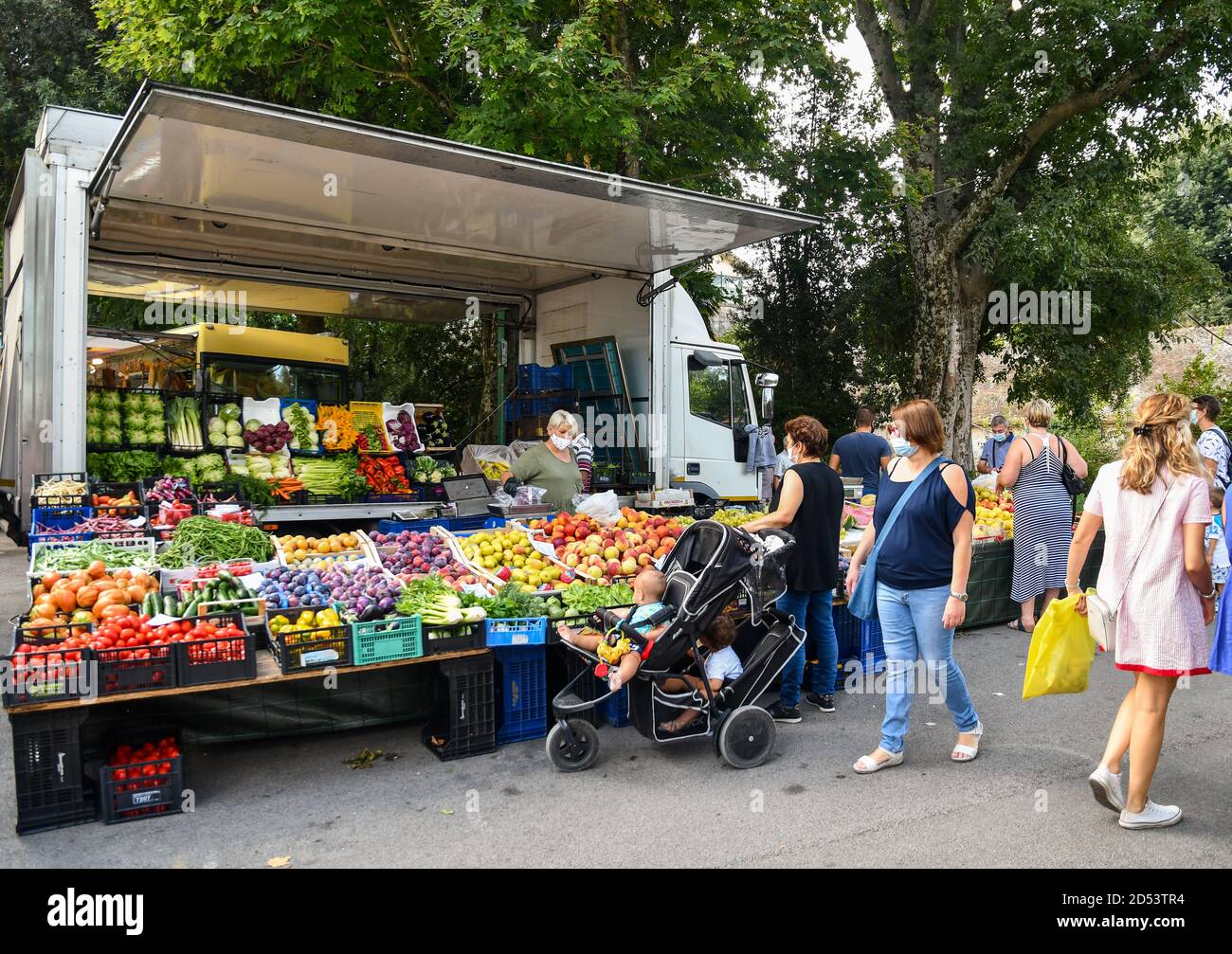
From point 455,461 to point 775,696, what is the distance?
5.23m

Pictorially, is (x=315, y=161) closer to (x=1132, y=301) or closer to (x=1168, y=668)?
(x=1168, y=668)

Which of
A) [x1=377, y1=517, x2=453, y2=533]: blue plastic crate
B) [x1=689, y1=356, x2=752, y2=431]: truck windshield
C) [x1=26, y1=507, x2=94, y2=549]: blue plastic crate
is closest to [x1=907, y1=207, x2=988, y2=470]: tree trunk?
[x1=689, y1=356, x2=752, y2=431]: truck windshield

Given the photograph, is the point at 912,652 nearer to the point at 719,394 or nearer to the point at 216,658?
the point at 216,658

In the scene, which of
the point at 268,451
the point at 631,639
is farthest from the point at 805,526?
the point at 268,451

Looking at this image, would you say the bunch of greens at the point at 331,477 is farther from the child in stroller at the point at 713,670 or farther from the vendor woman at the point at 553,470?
the child in stroller at the point at 713,670

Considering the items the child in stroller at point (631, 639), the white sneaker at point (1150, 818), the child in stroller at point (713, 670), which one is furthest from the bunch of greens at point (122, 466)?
the white sneaker at point (1150, 818)

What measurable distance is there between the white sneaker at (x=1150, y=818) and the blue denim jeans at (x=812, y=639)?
1.91 metres

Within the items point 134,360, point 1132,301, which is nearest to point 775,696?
point 134,360

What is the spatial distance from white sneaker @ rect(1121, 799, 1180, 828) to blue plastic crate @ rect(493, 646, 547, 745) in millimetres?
3023

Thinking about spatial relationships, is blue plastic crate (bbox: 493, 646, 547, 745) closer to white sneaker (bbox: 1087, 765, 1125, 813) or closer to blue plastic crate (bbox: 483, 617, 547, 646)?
blue plastic crate (bbox: 483, 617, 547, 646)

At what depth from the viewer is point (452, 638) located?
486 centimetres

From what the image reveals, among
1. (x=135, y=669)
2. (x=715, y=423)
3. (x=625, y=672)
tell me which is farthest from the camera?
(x=715, y=423)

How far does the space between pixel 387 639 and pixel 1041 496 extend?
5.77 meters
